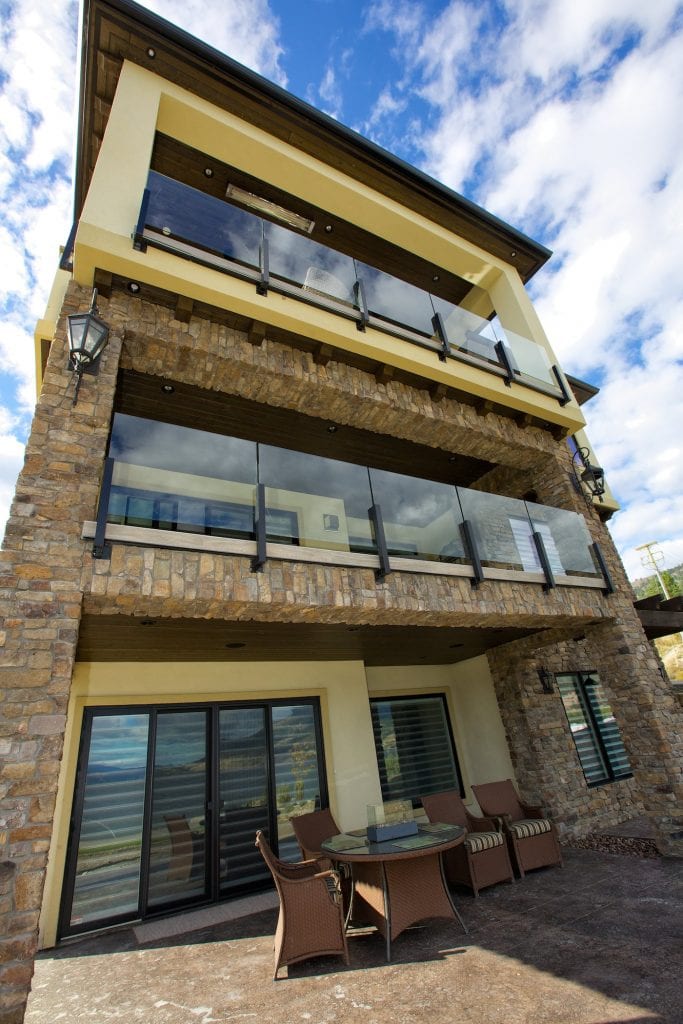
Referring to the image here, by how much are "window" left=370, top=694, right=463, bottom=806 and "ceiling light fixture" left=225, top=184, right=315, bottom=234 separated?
8558mm

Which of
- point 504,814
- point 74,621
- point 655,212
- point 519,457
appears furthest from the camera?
point 519,457

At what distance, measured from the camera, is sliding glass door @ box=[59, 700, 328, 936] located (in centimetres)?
523

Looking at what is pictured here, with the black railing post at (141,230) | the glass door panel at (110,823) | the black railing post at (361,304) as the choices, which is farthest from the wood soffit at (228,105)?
the glass door panel at (110,823)

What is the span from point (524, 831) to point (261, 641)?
4007mm

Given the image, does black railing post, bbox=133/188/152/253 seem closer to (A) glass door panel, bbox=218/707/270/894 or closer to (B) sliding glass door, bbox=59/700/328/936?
(B) sliding glass door, bbox=59/700/328/936

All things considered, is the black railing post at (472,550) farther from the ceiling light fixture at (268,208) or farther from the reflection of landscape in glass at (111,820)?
the ceiling light fixture at (268,208)

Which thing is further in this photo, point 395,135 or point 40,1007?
point 395,135

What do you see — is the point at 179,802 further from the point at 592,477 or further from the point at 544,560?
the point at 592,477

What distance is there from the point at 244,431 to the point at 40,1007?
5.92 meters

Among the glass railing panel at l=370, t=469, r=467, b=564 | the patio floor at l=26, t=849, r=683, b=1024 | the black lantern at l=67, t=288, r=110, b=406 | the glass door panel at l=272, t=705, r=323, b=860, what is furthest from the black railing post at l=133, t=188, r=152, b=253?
the patio floor at l=26, t=849, r=683, b=1024

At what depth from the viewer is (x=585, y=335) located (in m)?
9.15

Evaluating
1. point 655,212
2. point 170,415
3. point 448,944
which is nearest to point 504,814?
point 448,944

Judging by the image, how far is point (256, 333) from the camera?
5.45 metres

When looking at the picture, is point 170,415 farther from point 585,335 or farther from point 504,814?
point 585,335
